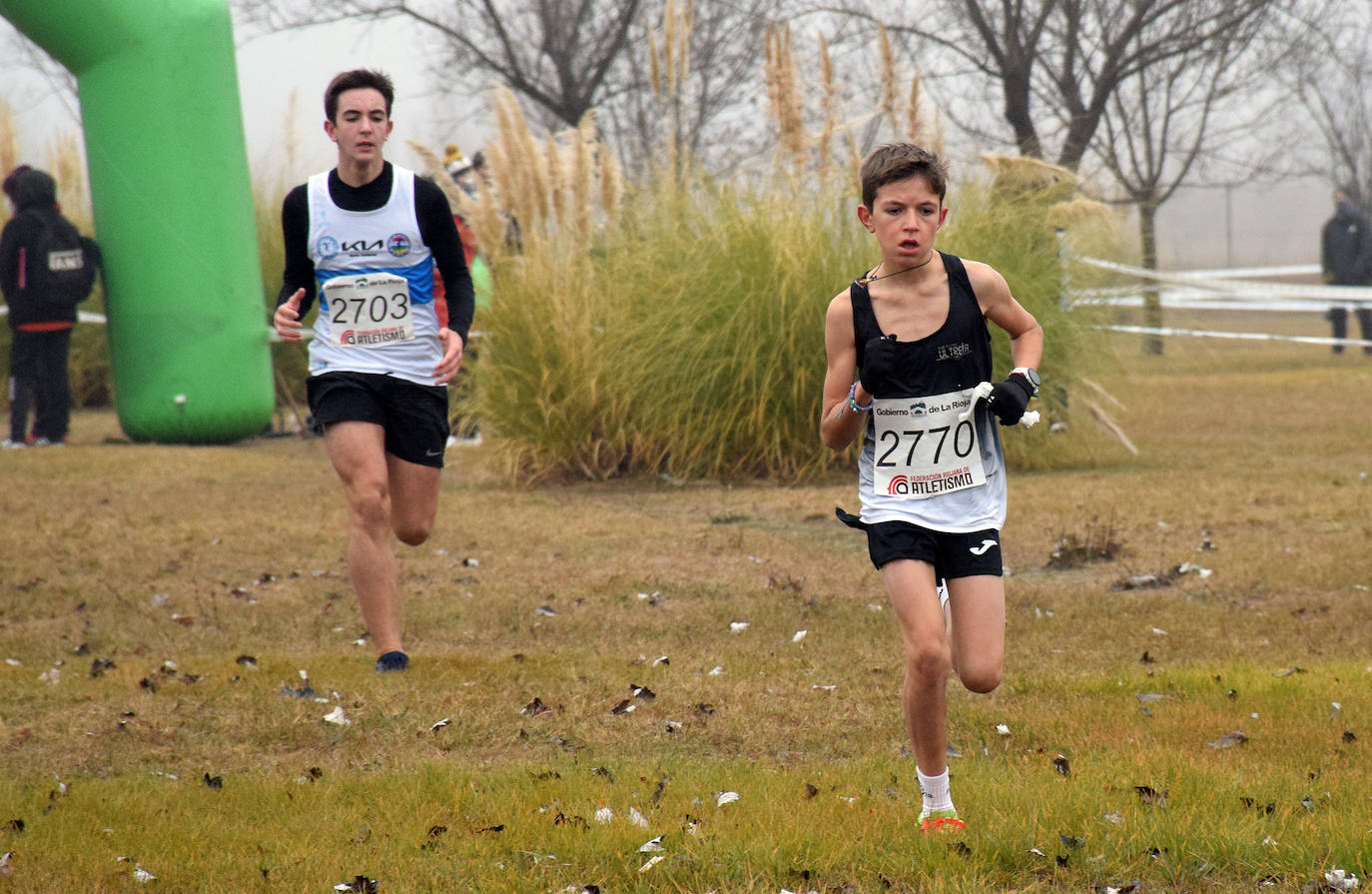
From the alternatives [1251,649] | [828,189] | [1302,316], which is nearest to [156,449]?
[828,189]

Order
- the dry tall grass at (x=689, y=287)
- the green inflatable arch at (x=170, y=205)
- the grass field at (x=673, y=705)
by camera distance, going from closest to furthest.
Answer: the grass field at (x=673, y=705), the dry tall grass at (x=689, y=287), the green inflatable arch at (x=170, y=205)

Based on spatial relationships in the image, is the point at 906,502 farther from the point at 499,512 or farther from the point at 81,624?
the point at 499,512

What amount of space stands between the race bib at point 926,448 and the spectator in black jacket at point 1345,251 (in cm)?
2212

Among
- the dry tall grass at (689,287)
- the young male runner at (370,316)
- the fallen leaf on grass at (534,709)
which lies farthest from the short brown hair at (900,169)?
the dry tall grass at (689,287)

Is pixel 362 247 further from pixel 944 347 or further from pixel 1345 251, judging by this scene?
pixel 1345 251

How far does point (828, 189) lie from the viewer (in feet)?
37.1

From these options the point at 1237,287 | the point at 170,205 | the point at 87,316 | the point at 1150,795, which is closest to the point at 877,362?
the point at 1150,795

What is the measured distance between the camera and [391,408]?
5.89 m

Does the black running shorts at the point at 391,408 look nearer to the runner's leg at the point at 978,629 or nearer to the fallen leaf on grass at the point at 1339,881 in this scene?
the runner's leg at the point at 978,629

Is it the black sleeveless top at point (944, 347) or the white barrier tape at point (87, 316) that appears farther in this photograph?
the white barrier tape at point (87, 316)

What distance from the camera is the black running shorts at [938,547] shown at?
12.5 feet

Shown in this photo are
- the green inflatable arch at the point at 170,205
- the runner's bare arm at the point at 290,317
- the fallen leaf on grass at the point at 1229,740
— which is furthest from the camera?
the green inflatable arch at the point at 170,205

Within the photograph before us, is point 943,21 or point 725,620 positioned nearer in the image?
point 725,620

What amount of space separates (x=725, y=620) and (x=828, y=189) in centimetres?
539
